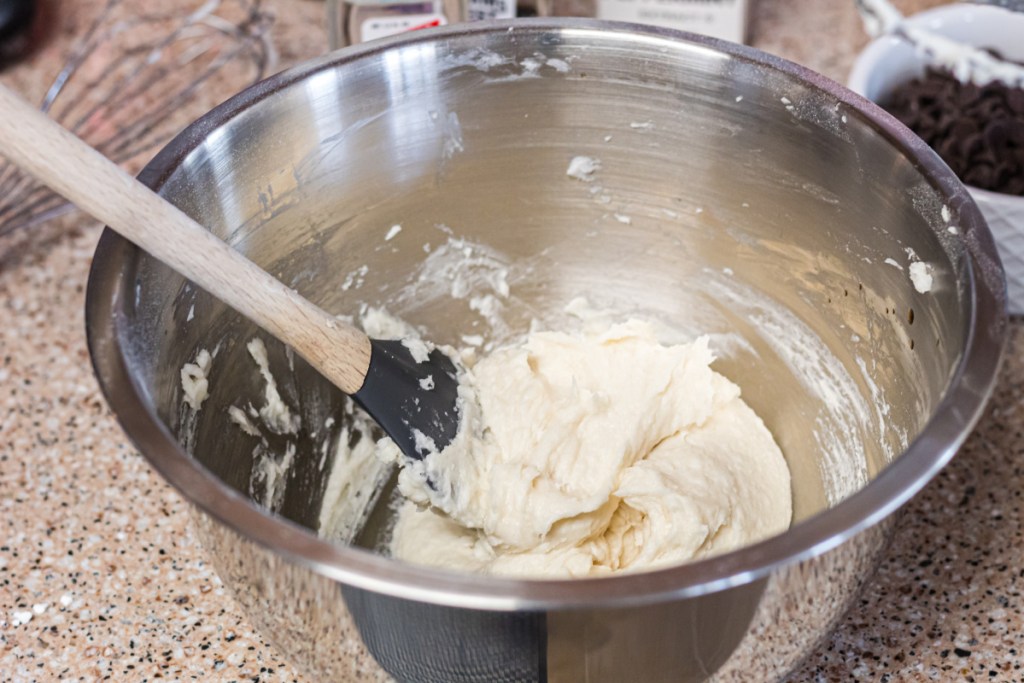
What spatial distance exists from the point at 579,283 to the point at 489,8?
0.43m

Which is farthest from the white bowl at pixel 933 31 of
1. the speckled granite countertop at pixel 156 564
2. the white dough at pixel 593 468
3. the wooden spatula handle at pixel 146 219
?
the wooden spatula handle at pixel 146 219

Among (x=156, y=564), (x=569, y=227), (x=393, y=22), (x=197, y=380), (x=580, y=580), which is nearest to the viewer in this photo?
(x=580, y=580)

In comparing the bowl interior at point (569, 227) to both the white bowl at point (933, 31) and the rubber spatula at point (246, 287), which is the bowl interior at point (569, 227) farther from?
the white bowl at point (933, 31)

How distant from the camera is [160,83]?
4.93ft

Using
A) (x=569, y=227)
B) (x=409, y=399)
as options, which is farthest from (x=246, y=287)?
(x=569, y=227)

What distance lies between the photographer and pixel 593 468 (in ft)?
3.30

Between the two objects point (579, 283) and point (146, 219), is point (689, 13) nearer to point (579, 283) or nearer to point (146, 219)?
point (579, 283)

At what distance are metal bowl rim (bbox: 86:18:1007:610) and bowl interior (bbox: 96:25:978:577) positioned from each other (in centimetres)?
2

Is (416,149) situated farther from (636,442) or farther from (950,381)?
(950,381)

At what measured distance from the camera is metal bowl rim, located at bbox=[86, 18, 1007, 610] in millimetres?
550

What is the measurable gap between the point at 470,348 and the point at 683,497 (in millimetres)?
348

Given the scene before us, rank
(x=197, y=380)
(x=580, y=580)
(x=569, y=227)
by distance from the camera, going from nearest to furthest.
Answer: (x=580, y=580)
(x=197, y=380)
(x=569, y=227)

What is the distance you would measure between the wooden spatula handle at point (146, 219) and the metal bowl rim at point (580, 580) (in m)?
0.04

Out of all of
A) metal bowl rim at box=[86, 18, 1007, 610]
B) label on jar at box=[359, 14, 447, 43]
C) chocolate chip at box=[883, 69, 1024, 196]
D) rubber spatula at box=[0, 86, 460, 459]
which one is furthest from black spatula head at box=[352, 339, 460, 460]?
chocolate chip at box=[883, 69, 1024, 196]
